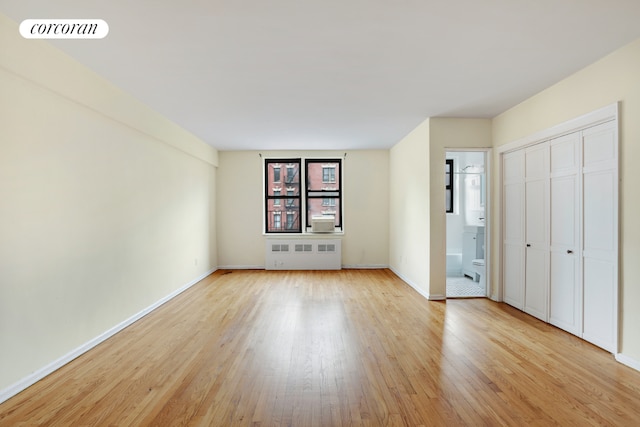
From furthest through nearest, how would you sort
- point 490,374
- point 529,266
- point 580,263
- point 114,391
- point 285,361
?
point 529,266 → point 580,263 → point 285,361 → point 490,374 → point 114,391

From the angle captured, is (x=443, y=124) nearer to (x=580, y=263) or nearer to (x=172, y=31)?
(x=580, y=263)

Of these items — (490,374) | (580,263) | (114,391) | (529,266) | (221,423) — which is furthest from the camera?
(529,266)

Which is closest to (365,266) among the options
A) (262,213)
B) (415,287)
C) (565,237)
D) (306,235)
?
(306,235)

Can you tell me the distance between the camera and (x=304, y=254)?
22.7 feet

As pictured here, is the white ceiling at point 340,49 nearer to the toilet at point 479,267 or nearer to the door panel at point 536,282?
the door panel at point 536,282

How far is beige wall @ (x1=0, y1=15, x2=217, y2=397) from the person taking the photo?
2.23m

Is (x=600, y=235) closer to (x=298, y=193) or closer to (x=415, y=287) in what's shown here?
(x=415, y=287)

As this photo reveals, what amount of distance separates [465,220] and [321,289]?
3.63m

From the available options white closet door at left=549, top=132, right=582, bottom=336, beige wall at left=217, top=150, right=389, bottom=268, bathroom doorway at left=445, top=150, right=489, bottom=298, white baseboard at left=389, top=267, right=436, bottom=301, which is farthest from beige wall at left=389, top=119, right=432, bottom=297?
white closet door at left=549, top=132, right=582, bottom=336

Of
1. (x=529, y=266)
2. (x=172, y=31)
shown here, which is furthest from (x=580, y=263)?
(x=172, y=31)

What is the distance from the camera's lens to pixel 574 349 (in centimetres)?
294

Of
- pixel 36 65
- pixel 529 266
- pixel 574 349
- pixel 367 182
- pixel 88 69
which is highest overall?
pixel 88 69

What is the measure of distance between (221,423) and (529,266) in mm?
3718

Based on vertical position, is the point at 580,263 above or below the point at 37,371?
above
